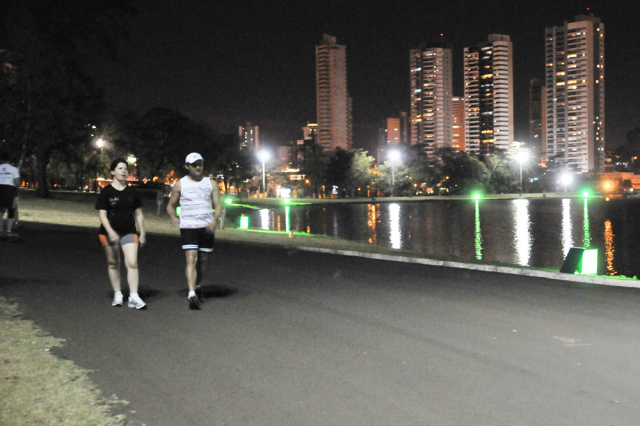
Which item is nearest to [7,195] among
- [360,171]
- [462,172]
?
[360,171]

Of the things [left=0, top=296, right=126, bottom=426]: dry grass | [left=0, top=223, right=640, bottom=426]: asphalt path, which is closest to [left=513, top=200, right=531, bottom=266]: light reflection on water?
[left=0, top=223, right=640, bottom=426]: asphalt path

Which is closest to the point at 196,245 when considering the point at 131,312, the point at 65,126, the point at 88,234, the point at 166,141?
the point at 131,312

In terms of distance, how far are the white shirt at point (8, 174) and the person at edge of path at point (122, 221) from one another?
23.0ft

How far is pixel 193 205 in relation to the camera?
27.0 feet

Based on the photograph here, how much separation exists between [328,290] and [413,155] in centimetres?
9236

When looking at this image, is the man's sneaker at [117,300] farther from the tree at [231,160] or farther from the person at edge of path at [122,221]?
the tree at [231,160]

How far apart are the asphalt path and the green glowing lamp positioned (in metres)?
1.43

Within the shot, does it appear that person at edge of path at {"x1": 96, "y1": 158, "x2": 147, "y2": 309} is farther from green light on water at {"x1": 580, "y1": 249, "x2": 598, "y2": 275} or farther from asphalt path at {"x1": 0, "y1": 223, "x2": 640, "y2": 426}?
green light on water at {"x1": 580, "y1": 249, "x2": 598, "y2": 275}

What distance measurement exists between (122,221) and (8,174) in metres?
7.42

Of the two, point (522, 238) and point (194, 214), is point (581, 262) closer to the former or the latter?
point (194, 214)

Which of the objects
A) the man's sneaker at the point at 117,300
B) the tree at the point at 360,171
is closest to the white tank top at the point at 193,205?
the man's sneaker at the point at 117,300

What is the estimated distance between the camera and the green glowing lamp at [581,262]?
12.3 meters

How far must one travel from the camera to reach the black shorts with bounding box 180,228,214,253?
324 inches

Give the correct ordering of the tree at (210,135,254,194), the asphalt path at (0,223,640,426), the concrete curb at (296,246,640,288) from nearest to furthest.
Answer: the asphalt path at (0,223,640,426) → the concrete curb at (296,246,640,288) → the tree at (210,135,254,194)
